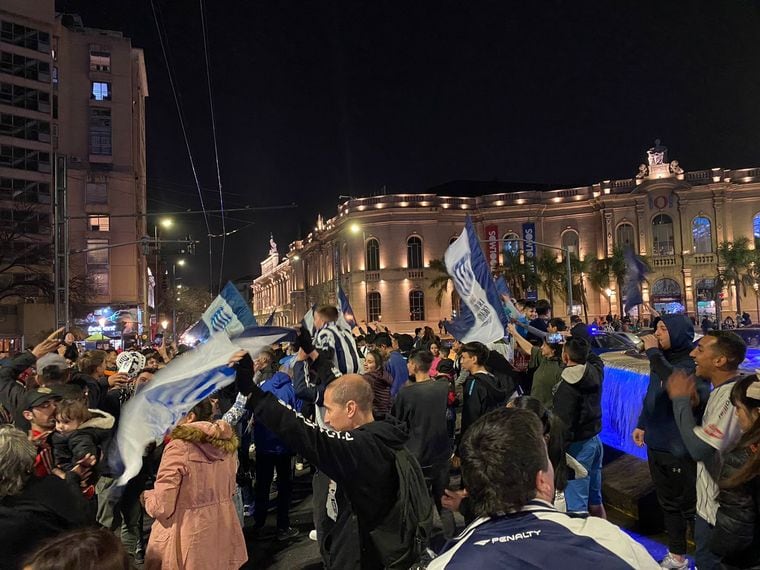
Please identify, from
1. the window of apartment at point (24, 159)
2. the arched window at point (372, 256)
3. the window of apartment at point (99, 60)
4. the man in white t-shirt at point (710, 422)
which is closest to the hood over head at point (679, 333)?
the man in white t-shirt at point (710, 422)

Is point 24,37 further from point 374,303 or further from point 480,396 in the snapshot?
point 480,396

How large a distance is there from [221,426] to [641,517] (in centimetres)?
488

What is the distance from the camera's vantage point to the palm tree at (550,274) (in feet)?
185

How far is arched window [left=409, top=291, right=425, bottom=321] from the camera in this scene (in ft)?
201

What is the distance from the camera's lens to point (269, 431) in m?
6.64

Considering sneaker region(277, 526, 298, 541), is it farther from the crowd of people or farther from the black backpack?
the black backpack

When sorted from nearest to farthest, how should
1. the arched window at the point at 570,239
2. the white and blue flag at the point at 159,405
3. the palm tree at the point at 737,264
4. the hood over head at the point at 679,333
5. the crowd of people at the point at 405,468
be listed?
1. the crowd of people at the point at 405,468
2. the white and blue flag at the point at 159,405
3. the hood over head at the point at 679,333
4. the palm tree at the point at 737,264
5. the arched window at the point at 570,239

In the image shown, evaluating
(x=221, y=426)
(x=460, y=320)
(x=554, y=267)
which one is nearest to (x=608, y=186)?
(x=554, y=267)

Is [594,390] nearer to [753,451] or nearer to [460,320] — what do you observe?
[460,320]

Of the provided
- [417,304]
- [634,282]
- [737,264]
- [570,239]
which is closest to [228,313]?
[634,282]

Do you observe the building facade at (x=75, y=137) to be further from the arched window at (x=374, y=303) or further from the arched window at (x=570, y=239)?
the arched window at (x=570, y=239)

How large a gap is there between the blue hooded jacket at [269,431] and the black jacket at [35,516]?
11.4ft

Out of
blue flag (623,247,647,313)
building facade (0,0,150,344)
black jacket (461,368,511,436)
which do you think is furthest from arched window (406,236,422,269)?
black jacket (461,368,511,436)

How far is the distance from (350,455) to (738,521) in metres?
1.89
